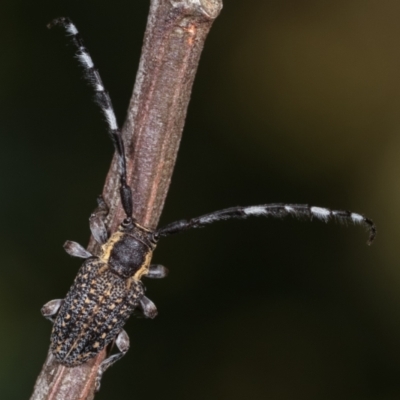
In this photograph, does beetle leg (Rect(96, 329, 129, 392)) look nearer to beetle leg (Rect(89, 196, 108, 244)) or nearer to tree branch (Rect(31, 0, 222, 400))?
tree branch (Rect(31, 0, 222, 400))

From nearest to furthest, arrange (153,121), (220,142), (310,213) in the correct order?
(153,121), (310,213), (220,142)

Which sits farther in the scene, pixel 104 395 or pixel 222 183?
pixel 222 183

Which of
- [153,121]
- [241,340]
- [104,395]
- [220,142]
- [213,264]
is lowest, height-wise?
[104,395]

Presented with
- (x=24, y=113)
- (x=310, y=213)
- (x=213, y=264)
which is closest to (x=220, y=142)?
(x=213, y=264)

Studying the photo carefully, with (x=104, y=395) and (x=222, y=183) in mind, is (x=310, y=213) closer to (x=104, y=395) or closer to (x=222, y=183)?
(x=222, y=183)

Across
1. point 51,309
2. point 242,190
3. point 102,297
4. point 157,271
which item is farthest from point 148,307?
point 242,190

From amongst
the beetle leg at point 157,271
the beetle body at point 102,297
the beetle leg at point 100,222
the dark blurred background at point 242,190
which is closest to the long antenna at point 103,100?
the beetle leg at point 100,222

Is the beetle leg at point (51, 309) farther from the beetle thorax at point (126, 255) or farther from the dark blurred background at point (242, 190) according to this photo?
the dark blurred background at point (242, 190)

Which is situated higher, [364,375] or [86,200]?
[86,200]
